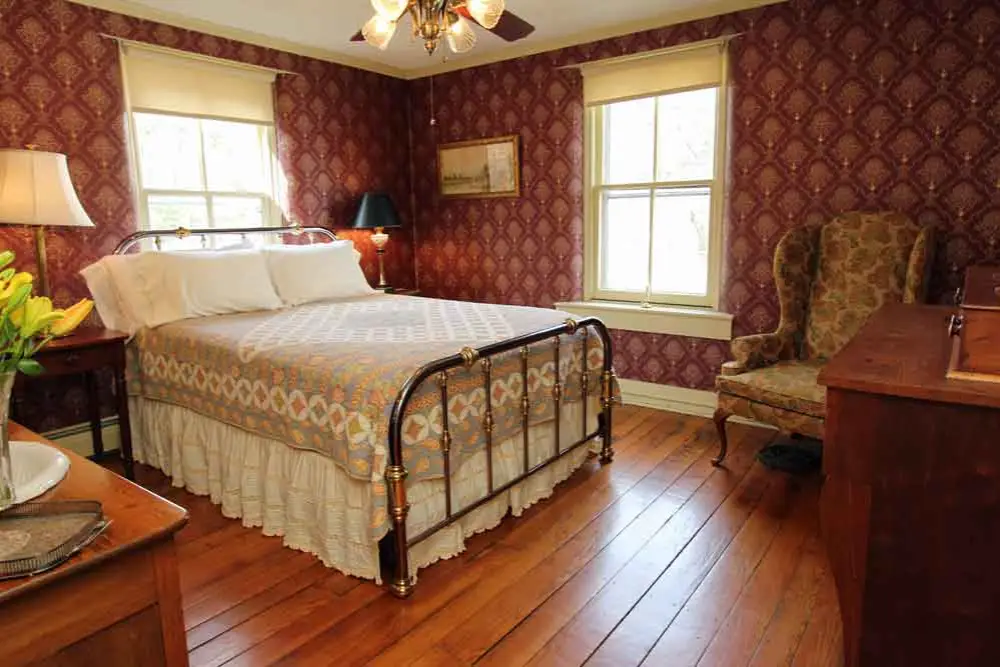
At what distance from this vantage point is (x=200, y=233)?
Answer: 3861mm

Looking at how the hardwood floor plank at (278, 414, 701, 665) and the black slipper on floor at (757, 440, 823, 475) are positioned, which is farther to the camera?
the black slipper on floor at (757, 440, 823, 475)

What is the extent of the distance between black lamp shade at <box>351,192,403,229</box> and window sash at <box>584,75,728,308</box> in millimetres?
1412

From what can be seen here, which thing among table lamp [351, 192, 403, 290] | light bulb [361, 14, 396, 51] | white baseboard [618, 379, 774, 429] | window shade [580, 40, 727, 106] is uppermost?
window shade [580, 40, 727, 106]

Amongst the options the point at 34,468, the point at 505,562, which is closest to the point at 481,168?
the point at 505,562

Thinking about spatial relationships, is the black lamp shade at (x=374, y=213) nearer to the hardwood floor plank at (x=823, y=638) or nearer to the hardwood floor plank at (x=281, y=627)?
the hardwood floor plank at (x=281, y=627)

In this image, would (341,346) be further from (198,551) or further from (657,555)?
(657,555)

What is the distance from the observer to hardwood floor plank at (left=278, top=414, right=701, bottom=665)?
1928 mm

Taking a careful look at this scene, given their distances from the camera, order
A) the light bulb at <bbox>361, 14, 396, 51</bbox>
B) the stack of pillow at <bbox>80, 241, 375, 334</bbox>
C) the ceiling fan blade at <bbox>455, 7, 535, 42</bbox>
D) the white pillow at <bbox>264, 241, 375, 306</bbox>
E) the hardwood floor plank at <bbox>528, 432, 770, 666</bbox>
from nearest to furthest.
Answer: the hardwood floor plank at <bbox>528, 432, 770, 666</bbox> → the light bulb at <bbox>361, 14, 396, 51</bbox> → the ceiling fan blade at <bbox>455, 7, 535, 42</bbox> → the stack of pillow at <bbox>80, 241, 375, 334</bbox> → the white pillow at <bbox>264, 241, 375, 306</bbox>

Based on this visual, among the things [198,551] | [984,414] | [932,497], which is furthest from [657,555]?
[198,551]

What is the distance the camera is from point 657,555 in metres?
2.40

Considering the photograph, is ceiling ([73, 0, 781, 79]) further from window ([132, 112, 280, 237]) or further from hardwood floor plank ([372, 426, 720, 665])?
hardwood floor plank ([372, 426, 720, 665])

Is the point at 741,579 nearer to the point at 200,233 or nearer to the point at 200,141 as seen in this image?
the point at 200,233

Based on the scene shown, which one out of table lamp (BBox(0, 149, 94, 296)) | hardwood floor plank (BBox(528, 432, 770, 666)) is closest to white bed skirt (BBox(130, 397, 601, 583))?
hardwood floor plank (BBox(528, 432, 770, 666))

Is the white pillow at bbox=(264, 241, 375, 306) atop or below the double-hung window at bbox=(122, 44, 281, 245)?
below
